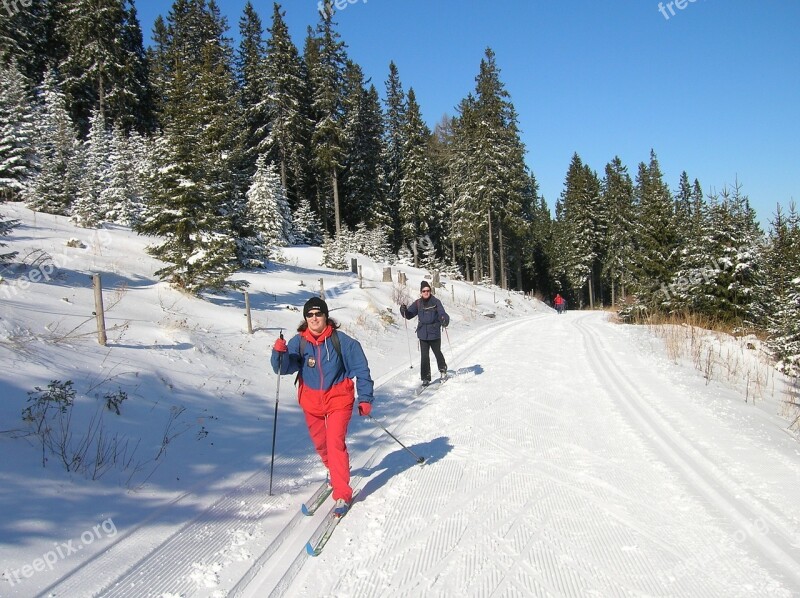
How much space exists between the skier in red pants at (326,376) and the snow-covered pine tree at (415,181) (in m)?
40.2

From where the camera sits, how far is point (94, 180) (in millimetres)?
24422

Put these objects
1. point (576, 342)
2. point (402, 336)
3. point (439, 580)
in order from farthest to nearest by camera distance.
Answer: point (402, 336), point (576, 342), point (439, 580)

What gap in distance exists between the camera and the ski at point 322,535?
353 centimetres

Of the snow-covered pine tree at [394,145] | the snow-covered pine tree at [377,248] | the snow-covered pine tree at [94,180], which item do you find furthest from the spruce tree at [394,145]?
the snow-covered pine tree at [94,180]

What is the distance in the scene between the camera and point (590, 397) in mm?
8047

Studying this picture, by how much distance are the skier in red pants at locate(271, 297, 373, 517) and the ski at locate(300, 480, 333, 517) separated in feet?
0.83

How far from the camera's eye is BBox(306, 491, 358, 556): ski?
353cm

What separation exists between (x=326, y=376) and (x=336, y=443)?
2.02 feet

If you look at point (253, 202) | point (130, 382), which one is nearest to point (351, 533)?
point (130, 382)

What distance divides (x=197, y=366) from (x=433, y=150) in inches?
2246

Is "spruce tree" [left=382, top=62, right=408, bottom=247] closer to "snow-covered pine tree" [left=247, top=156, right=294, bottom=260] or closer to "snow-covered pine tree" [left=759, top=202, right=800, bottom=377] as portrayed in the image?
"snow-covered pine tree" [left=247, top=156, right=294, bottom=260]

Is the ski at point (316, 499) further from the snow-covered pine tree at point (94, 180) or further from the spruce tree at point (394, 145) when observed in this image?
the spruce tree at point (394, 145)

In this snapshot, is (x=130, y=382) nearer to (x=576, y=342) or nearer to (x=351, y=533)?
(x=351, y=533)

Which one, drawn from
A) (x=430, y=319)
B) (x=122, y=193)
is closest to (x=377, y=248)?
(x=122, y=193)
